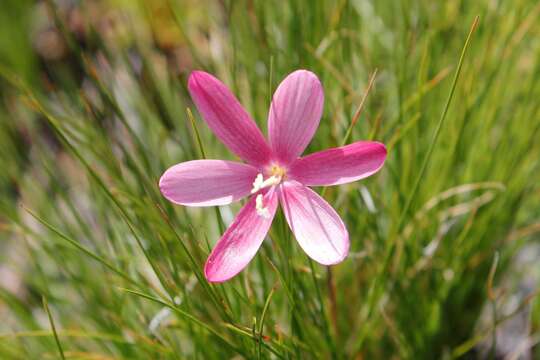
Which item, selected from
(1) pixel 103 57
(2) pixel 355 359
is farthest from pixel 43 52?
(2) pixel 355 359

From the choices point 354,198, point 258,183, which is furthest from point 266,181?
point 354,198

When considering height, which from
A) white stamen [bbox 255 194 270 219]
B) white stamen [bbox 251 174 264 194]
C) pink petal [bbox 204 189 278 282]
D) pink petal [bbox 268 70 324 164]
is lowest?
pink petal [bbox 204 189 278 282]

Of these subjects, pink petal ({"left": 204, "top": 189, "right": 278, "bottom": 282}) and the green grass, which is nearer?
pink petal ({"left": 204, "top": 189, "right": 278, "bottom": 282})

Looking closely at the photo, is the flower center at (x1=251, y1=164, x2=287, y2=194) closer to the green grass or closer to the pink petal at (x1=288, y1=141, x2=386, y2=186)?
the pink petal at (x1=288, y1=141, x2=386, y2=186)

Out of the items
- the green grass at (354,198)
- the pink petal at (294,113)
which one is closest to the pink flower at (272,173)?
the pink petal at (294,113)

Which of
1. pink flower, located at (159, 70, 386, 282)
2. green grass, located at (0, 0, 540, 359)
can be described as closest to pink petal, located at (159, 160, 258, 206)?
pink flower, located at (159, 70, 386, 282)

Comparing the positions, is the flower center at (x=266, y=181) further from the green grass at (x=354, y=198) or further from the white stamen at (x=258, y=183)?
the green grass at (x=354, y=198)

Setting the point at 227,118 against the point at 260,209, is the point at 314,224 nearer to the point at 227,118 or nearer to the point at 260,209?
the point at 260,209
